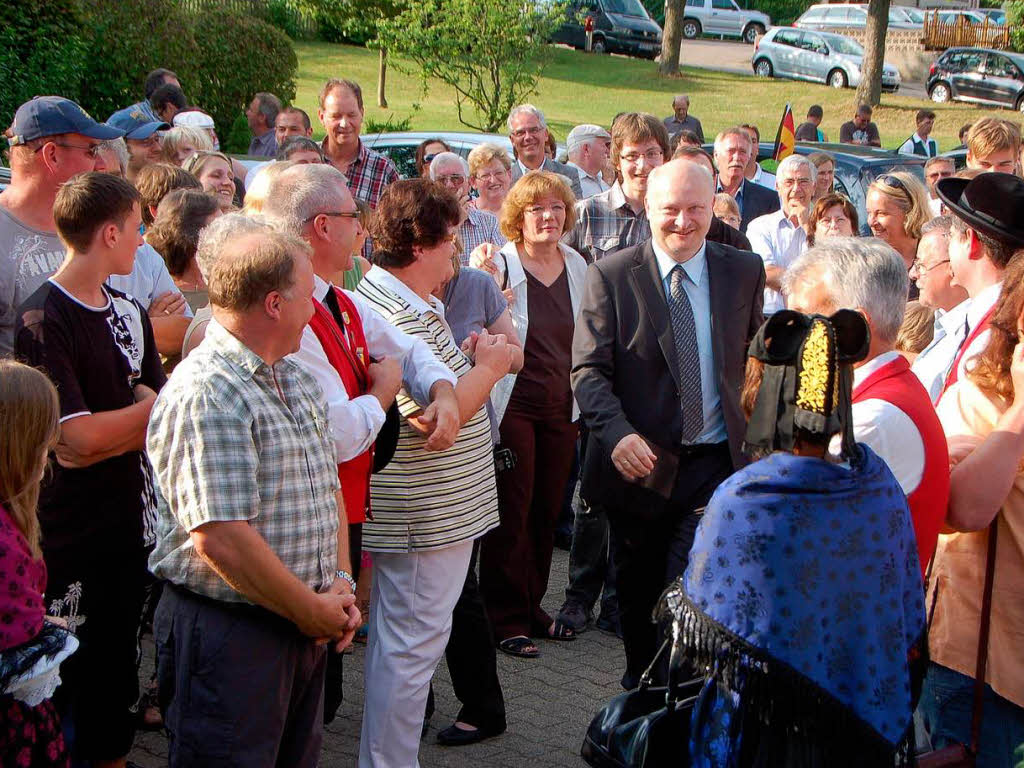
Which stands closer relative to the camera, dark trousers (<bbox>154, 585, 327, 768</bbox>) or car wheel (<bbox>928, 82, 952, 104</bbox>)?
dark trousers (<bbox>154, 585, 327, 768</bbox>)

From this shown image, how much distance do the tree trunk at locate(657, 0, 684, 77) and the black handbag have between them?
1415 inches

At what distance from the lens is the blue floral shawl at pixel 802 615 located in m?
2.45

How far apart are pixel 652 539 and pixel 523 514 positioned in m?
1.06

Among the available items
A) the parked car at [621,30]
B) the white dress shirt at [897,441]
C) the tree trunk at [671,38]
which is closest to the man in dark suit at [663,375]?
the white dress shirt at [897,441]

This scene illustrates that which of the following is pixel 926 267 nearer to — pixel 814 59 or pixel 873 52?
pixel 873 52

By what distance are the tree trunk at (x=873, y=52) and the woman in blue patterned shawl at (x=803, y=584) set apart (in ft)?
109

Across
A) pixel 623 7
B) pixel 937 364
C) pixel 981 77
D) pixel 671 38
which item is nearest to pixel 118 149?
pixel 937 364

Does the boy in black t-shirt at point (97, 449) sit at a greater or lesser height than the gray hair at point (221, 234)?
lesser

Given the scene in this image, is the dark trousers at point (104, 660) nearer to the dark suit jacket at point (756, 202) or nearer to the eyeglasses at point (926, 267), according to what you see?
the eyeglasses at point (926, 267)

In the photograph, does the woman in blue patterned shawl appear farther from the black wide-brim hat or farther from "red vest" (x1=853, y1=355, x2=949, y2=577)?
the black wide-brim hat

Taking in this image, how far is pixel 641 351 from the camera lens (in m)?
4.63

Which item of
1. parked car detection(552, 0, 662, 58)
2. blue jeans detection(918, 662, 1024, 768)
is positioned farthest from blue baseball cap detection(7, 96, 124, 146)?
parked car detection(552, 0, 662, 58)

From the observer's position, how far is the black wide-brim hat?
3297 millimetres

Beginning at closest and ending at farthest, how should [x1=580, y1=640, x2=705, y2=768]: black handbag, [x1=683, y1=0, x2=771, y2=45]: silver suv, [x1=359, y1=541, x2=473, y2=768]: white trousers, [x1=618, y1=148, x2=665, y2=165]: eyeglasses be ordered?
1. [x1=580, y1=640, x2=705, y2=768]: black handbag
2. [x1=359, y1=541, x2=473, y2=768]: white trousers
3. [x1=618, y1=148, x2=665, y2=165]: eyeglasses
4. [x1=683, y1=0, x2=771, y2=45]: silver suv
